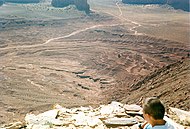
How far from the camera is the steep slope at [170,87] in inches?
545

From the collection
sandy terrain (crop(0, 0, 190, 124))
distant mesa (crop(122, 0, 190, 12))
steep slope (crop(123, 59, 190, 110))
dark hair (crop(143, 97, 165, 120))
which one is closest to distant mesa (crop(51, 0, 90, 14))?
sandy terrain (crop(0, 0, 190, 124))

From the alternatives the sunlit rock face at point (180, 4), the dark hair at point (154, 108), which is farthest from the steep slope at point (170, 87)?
the sunlit rock face at point (180, 4)

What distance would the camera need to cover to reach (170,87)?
649 inches

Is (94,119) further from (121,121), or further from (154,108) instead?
(154,108)

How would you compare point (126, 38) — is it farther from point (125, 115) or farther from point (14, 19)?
point (125, 115)

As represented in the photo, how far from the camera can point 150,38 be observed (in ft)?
135

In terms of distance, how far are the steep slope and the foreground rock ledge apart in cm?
407

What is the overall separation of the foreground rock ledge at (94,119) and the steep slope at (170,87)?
4070 mm

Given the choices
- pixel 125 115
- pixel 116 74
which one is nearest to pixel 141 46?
pixel 116 74

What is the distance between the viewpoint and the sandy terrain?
69.6 ft

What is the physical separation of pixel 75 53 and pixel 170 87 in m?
18.8

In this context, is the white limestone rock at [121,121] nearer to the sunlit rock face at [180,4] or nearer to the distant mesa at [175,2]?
the distant mesa at [175,2]

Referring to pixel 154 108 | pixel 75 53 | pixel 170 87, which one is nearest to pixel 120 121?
pixel 154 108

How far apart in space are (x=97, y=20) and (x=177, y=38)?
16.3 m
